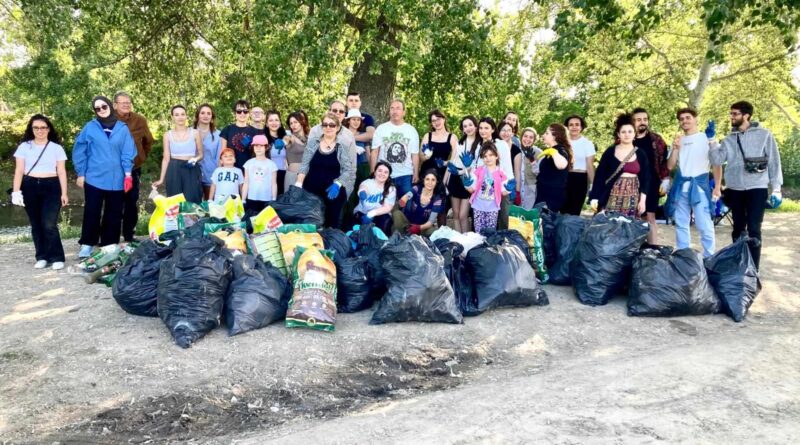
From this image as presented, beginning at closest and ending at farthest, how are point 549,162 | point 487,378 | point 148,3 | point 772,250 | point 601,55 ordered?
point 487,378 < point 549,162 < point 772,250 < point 148,3 < point 601,55

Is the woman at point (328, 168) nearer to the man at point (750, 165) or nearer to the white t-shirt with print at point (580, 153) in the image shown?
the white t-shirt with print at point (580, 153)

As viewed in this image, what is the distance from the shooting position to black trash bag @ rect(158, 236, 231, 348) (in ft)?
12.1

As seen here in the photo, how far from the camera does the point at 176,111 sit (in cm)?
580

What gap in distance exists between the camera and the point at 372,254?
181 inches

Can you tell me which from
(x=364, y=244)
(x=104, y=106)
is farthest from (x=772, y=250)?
(x=104, y=106)

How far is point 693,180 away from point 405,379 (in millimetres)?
3506

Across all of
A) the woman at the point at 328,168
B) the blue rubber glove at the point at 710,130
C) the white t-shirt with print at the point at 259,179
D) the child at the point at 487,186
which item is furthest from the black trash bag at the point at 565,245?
the white t-shirt with print at the point at 259,179

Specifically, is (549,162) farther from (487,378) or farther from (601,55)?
(601,55)

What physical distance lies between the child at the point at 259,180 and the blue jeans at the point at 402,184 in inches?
47.1

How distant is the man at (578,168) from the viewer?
6.03m

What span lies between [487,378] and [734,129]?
3.55 metres

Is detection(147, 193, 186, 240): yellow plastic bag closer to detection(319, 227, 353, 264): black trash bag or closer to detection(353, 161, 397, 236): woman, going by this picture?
detection(319, 227, 353, 264): black trash bag

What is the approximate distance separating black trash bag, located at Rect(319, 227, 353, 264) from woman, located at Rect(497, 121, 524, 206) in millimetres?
2038

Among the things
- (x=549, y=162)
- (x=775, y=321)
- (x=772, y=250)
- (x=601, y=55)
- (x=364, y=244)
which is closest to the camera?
(x=775, y=321)
